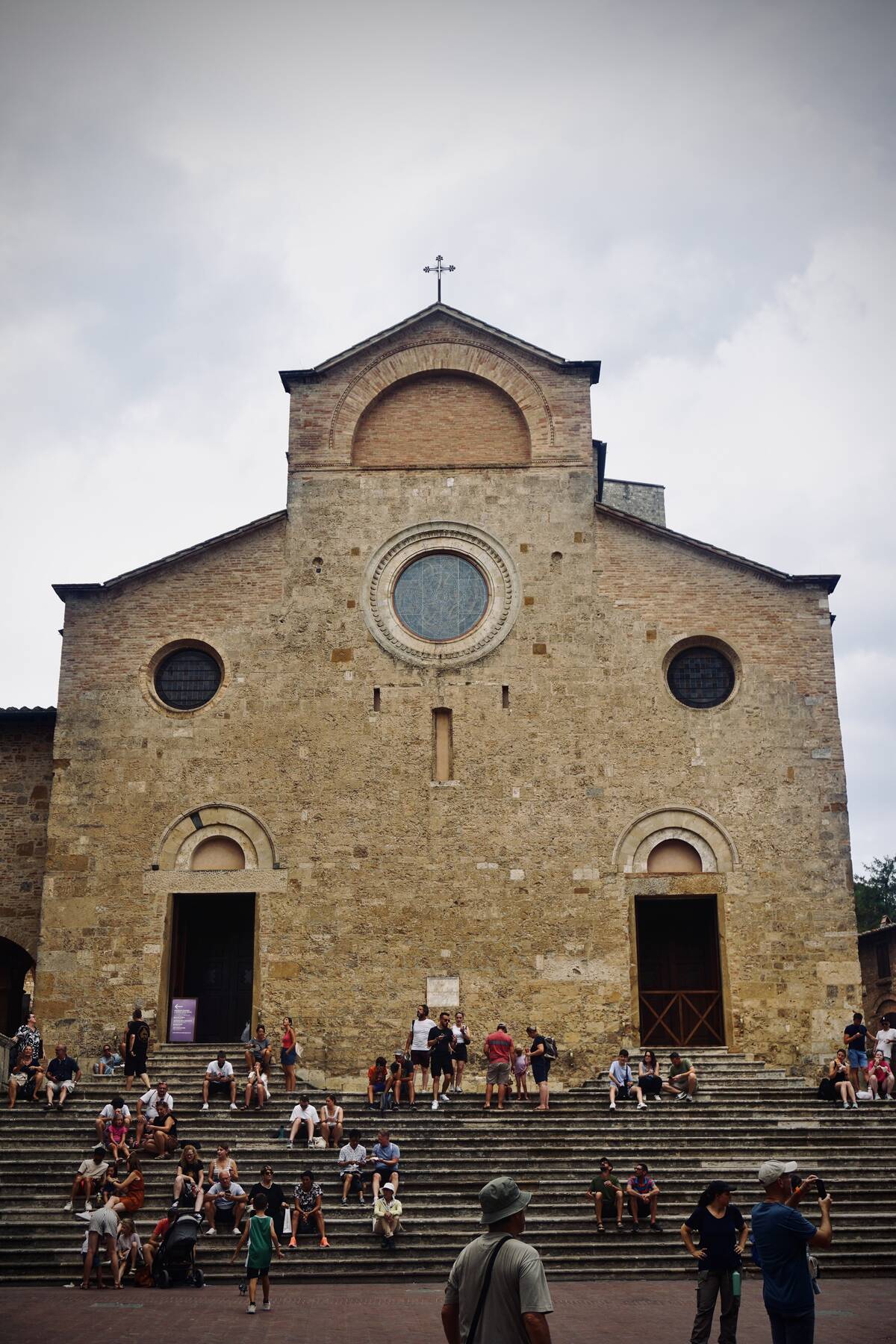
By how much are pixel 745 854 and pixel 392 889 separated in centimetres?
648

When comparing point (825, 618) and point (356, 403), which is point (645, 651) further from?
point (356, 403)

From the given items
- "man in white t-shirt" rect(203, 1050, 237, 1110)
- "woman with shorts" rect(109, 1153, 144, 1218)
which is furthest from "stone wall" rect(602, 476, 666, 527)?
"woman with shorts" rect(109, 1153, 144, 1218)

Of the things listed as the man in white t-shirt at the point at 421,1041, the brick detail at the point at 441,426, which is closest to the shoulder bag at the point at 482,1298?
the man in white t-shirt at the point at 421,1041

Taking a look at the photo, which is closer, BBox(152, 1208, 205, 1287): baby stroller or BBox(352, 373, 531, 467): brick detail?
BBox(152, 1208, 205, 1287): baby stroller

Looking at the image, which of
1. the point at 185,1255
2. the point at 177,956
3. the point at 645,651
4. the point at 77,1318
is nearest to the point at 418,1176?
the point at 185,1255

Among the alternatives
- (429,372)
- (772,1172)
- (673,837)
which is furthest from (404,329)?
(772,1172)

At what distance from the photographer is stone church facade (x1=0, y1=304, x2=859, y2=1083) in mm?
24156

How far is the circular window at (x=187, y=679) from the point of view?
26.2 m

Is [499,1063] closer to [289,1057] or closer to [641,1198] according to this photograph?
[289,1057]

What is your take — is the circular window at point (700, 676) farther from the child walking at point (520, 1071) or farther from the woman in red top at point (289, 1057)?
the woman in red top at point (289, 1057)

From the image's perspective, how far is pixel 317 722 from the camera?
25609mm

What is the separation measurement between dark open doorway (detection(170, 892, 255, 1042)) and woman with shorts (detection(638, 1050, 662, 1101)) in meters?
7.66

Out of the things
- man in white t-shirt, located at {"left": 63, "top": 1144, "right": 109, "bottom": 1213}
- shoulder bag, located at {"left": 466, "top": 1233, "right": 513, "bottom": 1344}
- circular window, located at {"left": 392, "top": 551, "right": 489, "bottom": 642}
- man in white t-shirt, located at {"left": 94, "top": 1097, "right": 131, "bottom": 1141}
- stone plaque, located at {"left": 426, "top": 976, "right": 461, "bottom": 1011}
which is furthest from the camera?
circular window, located at {"left": 392, "top": 551, "right": 489, "bottom": 642}

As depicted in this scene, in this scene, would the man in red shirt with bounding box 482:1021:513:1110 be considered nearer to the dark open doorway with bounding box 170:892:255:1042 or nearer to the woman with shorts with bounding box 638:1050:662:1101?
the woman with shorts with bounding box 638:1050:662:1101
